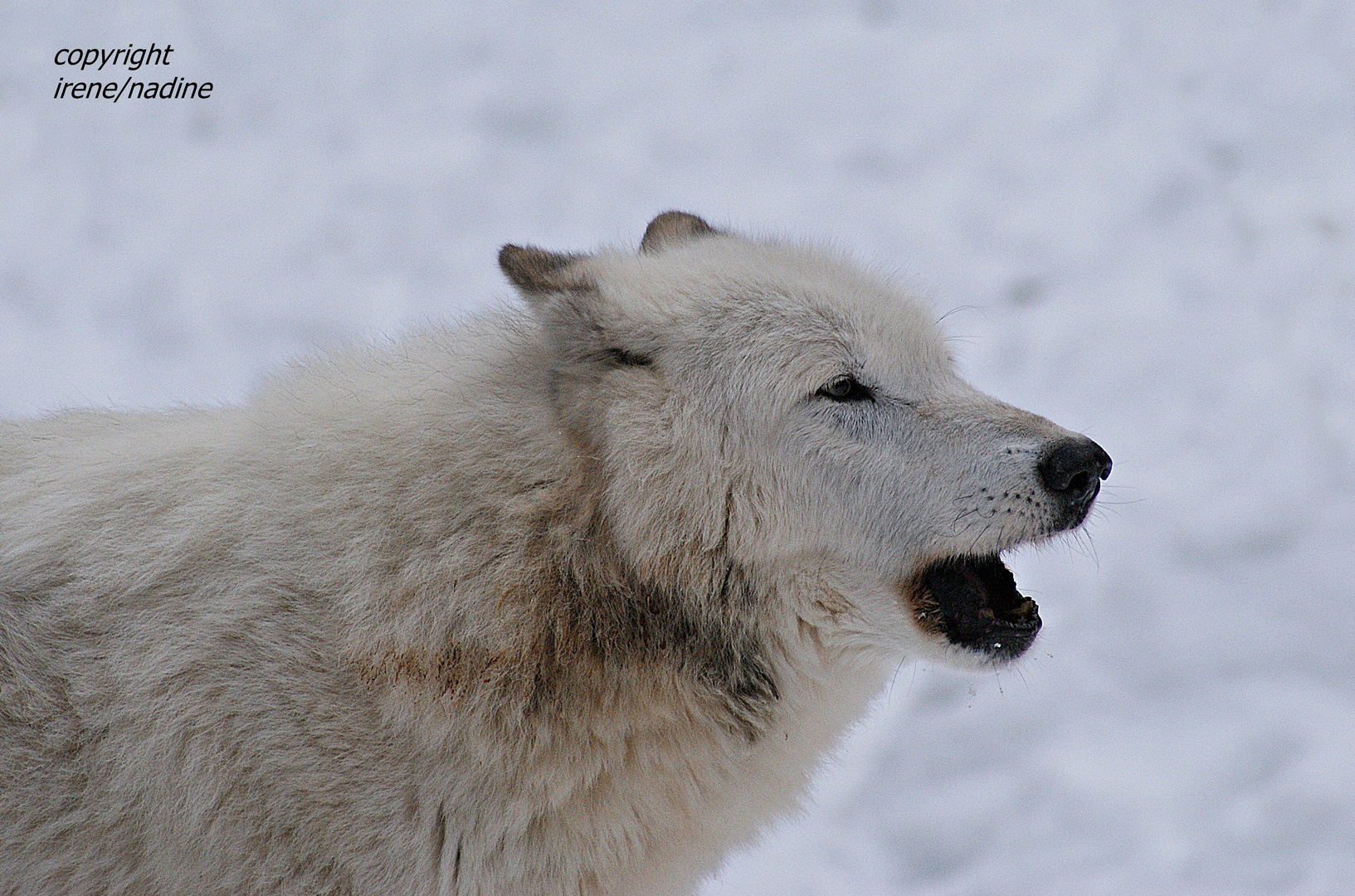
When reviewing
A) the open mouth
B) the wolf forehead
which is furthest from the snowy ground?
the open mouth

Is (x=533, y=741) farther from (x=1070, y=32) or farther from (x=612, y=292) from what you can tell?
(x=1070, y=32)

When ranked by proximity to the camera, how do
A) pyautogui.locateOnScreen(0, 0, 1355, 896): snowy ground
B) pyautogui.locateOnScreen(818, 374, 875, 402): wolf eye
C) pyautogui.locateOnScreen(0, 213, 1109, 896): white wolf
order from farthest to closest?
Answer: pyautogui.locateOnScreen(0, 0, 1355, 896): snowy ground
pyautogui.locateOnScreen(818, 374, 875, 402): wolf eye
pyautogui.locateOnScreen(0, 213, 1109, 896): white wolf

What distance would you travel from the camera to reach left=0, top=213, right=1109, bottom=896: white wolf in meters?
2.89

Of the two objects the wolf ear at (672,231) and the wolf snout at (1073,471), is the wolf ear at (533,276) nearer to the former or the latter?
the wolf ear at (672,231)

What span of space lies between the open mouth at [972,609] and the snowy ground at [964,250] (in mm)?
963

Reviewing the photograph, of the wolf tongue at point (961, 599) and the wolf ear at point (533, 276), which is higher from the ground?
the wolf ear at point (533, 276)

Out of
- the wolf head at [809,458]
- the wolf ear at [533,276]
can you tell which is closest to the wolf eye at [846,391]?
the wolf head at [809,458]

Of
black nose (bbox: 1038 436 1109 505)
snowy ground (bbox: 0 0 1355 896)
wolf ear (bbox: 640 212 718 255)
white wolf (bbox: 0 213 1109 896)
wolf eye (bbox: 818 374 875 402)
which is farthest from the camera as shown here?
snowy ground (bbox: 0 0 1355 896)

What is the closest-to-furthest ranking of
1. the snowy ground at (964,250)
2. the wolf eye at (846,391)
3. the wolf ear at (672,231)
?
1. the wolf eye at (846,391)
2. the wolf ear at (672,231)
3. the snowy ground at (964,250)

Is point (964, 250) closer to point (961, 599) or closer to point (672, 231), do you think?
point (672, 231)

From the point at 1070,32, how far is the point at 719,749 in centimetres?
606

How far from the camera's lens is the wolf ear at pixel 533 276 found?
3131 mm

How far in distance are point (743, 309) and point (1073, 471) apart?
858mm

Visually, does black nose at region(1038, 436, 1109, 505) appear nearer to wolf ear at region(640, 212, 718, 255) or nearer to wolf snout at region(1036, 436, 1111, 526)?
wolf snout at region(1036, 436, 1111, 526)
